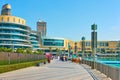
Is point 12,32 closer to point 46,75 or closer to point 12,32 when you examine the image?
point 12,32

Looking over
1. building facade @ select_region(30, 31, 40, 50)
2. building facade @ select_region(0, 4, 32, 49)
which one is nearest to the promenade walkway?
building facade @ select_region(0, 4, 32, 49)

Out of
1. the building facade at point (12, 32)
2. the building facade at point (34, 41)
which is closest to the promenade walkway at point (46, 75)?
the building facade at point (12, 32)

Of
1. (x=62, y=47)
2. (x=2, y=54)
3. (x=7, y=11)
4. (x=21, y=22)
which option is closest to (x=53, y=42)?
(x=62, y=47)

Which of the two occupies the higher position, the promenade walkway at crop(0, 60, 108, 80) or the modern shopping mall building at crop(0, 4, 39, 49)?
the modern shopping mall building at crop(0, 4, 39, 49)

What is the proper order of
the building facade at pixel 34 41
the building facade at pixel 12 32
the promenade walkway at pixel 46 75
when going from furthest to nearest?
the building facade at pixel 34 41 < the building facade at pixel 12 32 < the promenade walkway at pixel 46 75

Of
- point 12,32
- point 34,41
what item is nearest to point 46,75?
point 12,32

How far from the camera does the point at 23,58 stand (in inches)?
2019

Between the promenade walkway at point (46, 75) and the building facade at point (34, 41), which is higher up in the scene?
the building facade at point (34, 41)

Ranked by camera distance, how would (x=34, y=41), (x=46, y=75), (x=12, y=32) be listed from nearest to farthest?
(x=46, y=75) < (x=12, y=32) < (x=34, y=41)

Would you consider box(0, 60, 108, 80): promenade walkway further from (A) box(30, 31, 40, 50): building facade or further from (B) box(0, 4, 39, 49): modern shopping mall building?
(A) box(30, 31, 40, 50): building facade

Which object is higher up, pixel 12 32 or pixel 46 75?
pixel 12 32

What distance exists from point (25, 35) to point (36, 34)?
3734 cm

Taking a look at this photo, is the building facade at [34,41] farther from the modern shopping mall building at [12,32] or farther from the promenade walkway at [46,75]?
the promenade walkway at [46,75]

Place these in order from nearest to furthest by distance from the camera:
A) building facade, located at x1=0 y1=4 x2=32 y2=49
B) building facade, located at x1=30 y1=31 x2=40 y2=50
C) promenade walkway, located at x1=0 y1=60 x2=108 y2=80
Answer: promenade walkway, located at x1=0 y1=60 x2=108 y2=80
building facade, located at x1=0 y1=4 x2=32 y2=49
building facade, located at x1=30 y1=31 x2=40 y2=50
